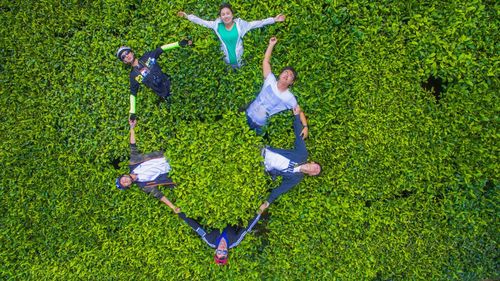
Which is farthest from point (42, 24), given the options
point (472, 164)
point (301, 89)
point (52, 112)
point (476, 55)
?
point (472, 164)

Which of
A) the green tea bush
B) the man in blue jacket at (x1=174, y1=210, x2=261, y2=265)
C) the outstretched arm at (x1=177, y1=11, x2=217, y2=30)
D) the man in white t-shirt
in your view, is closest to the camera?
the man in white t-shirt

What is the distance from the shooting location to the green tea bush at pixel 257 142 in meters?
5.22

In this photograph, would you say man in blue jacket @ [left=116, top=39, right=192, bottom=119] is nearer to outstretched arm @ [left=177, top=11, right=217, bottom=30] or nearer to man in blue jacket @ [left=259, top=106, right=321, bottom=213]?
outstretched arm @ [left=177, top=11, right=217, bottom=30]

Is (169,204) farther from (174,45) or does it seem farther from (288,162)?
(174,45)

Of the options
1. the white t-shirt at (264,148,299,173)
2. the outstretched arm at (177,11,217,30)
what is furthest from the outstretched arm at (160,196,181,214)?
the outstretched arm at (177,11,217,30)

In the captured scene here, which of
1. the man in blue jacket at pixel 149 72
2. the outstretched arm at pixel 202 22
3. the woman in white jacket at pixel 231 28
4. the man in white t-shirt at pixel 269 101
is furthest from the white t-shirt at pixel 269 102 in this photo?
the man in blue jacket at pixel 149 72

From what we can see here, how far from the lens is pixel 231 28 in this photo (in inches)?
196

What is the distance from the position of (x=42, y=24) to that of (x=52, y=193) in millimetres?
3007

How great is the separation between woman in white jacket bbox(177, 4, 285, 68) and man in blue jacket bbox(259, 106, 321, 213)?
1.40 m

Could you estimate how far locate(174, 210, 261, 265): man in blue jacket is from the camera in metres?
5.32

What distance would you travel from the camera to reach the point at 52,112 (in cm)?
561

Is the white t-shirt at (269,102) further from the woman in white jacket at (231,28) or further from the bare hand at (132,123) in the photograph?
the bare hand at (132,123)

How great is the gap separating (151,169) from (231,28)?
8.72 ft

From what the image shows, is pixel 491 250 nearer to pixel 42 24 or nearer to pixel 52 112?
pixel 52 112
